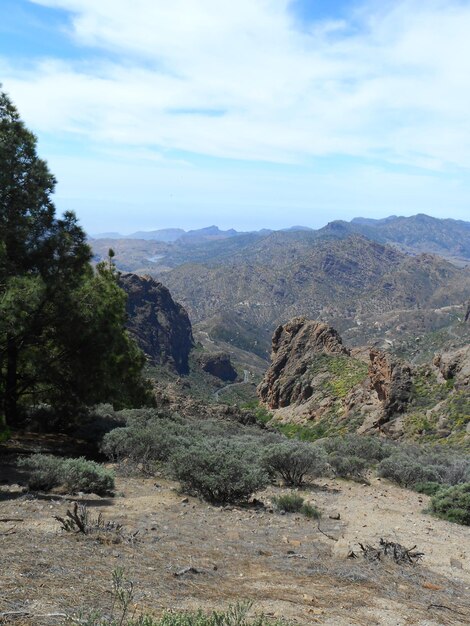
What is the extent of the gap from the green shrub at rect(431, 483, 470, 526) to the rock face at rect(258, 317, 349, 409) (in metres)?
47.1

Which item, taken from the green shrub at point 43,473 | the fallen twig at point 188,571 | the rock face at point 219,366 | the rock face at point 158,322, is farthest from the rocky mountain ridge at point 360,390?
the rock face at point 219,366

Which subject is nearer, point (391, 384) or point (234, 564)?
point (234, 564)

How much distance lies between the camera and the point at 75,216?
47.6 feet

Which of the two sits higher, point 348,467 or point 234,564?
point 234,564

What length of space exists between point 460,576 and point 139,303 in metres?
132

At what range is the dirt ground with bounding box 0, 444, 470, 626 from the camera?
492cm

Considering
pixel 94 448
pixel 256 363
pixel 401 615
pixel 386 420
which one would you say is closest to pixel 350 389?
pixel 386 420

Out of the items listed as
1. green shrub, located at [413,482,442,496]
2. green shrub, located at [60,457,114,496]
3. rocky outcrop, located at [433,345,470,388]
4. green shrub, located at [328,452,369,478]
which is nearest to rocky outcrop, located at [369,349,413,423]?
rocky outcrop, located at [433,345,470,388]

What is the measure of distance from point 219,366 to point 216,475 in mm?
120930

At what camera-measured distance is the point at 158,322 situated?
137 meters

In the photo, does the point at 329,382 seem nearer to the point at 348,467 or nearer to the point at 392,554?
the point at 348,467

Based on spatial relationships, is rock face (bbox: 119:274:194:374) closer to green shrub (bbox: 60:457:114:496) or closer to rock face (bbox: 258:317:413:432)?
rock face (bbox: 258:317:413:432)

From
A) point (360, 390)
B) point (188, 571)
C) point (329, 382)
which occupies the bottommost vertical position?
point (329, 382)

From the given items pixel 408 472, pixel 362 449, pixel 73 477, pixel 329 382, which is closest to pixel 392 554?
pixel 73 477
